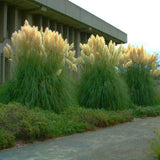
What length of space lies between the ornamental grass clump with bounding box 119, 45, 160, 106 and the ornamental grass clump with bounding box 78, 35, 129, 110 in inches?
64.0

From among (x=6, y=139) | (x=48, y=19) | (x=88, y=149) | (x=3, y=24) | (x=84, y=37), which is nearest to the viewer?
(x=88, y=149)

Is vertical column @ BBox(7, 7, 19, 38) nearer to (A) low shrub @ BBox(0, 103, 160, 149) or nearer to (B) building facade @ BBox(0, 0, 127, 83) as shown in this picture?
(B) building facade @ BBox(0, 0, 127, 83)

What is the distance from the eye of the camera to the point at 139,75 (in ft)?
35.7

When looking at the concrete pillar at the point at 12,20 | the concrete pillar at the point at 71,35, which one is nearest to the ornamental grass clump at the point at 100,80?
the concrete pillar at the point at 12,20

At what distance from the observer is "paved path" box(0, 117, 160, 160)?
374cm

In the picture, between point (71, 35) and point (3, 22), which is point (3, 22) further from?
point (71, 35)

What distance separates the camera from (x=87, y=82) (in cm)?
870

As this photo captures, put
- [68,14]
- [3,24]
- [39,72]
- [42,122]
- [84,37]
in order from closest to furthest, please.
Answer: [42,122], [39,72], [3,24], [68,14], [84,37]

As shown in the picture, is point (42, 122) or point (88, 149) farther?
point (42, 122)

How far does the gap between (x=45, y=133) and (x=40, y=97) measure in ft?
5.89

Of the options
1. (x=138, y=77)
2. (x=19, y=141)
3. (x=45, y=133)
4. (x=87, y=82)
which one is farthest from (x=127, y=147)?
(x=138, y=77)

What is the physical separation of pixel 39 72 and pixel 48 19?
11.4 metres

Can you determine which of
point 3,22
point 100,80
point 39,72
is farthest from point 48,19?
point 39,72

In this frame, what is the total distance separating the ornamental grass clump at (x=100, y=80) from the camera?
8445mm
